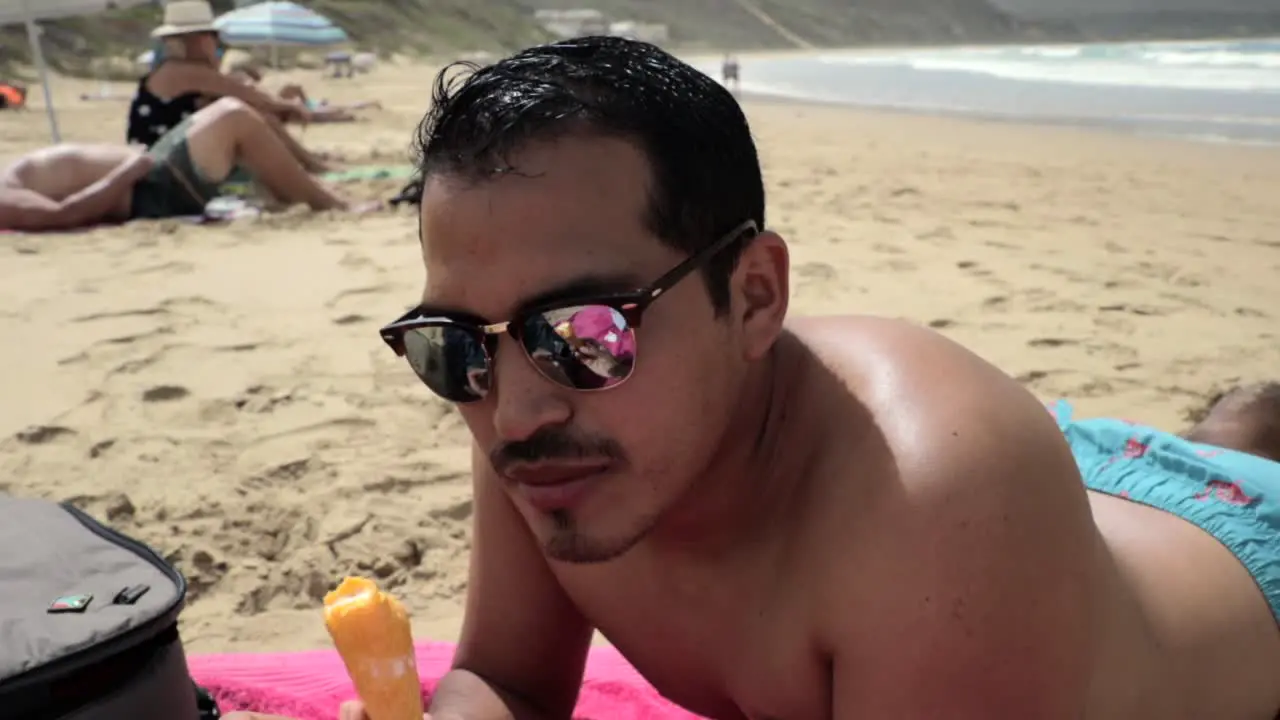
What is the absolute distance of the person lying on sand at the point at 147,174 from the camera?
6.52m

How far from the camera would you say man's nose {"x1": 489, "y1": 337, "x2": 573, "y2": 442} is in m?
1.30

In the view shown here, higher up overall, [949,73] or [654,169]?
[654,169]

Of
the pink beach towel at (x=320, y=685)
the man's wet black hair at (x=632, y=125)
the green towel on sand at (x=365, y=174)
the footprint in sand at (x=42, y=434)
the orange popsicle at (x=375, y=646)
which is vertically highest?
the man's wet black hair at (x=632, y=125)

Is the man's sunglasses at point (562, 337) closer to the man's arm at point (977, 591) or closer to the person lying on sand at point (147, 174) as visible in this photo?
the man's arm at point (977, 591)

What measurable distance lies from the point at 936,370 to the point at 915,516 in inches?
8.9

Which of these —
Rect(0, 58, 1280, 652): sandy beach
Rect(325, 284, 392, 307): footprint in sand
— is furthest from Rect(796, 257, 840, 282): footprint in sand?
Rect(325, 284, 392, 307): footprint in sand

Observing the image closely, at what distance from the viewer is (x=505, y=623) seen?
1.78 meters

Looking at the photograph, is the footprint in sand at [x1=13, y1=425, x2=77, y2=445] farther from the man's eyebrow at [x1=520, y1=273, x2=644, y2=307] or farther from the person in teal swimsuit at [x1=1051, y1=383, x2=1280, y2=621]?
the person in teal swimsuit at [x1=1051, y1=383, x2=1280, y2=621]

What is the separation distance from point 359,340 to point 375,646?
3054 mm

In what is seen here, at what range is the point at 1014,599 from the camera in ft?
3.85

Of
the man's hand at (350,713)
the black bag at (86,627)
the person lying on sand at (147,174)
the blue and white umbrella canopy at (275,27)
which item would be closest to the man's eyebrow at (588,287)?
the man's hand at (350,713)

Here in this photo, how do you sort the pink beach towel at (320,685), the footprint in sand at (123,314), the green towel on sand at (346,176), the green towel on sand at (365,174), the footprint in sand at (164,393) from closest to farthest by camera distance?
the pink beach towel at (320,685)
the footprint in sand at (164,393)
the footprint in sand at (123,314)
the green towel on sand at (346,176)
the green towel on sand at (365,174)

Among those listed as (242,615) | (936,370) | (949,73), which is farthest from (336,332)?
(949,73)

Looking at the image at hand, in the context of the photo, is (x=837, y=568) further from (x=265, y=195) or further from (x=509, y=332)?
(x=265, y=195)
